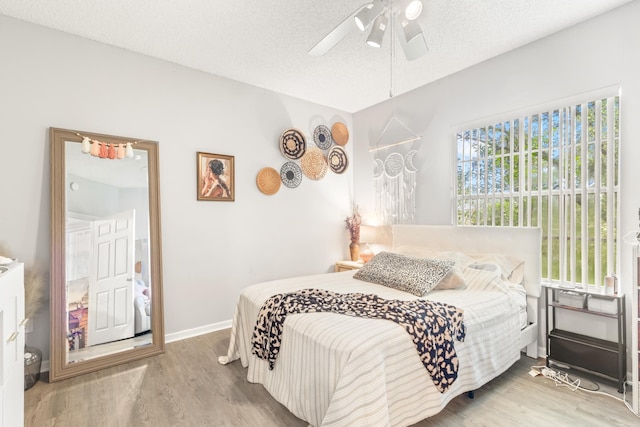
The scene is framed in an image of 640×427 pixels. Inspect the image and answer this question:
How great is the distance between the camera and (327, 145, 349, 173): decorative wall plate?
14.3ft

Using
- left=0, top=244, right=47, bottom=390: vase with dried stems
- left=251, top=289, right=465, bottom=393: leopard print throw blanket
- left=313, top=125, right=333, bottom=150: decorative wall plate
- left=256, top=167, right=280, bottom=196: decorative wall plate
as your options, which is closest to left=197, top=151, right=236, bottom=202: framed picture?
left=256, top=167, right=280, bottom=196: decorative wall plate

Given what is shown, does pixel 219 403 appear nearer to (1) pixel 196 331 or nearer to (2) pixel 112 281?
(1) pixel 196 331

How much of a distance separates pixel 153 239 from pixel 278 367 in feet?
5.70

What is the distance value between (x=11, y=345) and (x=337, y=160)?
12.1 feet

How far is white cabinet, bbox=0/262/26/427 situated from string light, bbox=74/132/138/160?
137 centimetres

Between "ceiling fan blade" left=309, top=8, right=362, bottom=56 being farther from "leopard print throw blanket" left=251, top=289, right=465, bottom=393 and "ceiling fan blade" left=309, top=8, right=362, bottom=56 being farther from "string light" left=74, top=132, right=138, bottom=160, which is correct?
"string light" left=74, top=132, right=138, bottom=160

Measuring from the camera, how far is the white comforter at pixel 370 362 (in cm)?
148

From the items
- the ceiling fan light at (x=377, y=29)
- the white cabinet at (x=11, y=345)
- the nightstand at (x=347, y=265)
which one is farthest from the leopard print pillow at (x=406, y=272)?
the white cabinet at (x=11, y=345)

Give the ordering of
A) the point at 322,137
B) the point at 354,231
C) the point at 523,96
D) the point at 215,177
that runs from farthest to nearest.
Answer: the point at 354,231, the point at 322,137, the point at 215,177, the point at 523,96

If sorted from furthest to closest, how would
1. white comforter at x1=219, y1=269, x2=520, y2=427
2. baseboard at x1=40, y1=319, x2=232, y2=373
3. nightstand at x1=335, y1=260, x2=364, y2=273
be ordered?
nightstand at x1=335, y1=260, x2=364, y2=273 < baseboard at x1=40, y1=319, x2=232, y2=373 < white comforter at x1=219, y1=269, x2=520, y2=427

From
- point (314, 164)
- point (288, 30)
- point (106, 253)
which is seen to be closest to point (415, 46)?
point (288, 30)

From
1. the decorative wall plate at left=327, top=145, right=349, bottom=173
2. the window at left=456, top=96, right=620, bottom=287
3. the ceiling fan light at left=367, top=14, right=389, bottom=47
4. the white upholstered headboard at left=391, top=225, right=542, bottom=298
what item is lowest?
the white upholstered headboard at left=391, top=225, right=542, bottom=298

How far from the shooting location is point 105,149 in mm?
2701

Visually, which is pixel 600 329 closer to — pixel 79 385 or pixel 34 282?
pixel 79 385
